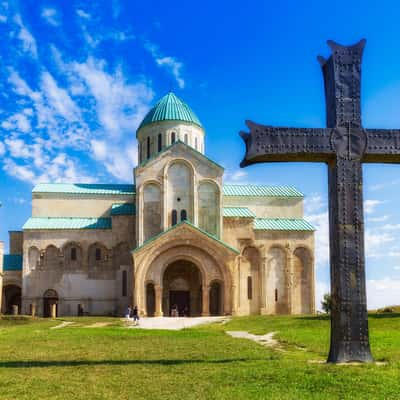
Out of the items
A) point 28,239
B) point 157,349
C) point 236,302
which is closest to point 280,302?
point 236,302

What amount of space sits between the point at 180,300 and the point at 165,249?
5.67 meters

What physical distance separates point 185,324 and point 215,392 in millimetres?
24954

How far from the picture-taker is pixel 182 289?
145 ft

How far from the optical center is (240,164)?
12.8 m

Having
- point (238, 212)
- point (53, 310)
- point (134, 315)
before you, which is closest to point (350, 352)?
point (134, 315)

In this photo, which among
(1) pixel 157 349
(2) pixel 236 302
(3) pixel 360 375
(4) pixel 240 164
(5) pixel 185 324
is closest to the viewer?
(3) pixel 360 375

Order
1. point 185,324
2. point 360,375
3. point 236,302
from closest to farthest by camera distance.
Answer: point 360,375 < point 185,324 < point 236,302

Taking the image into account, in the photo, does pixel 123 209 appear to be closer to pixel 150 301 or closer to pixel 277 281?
pixel 150 301

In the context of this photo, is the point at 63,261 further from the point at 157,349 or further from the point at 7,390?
the point at 7,390

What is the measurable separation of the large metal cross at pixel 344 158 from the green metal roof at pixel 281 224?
107ft

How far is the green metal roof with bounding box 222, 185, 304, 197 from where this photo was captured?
49.6 m

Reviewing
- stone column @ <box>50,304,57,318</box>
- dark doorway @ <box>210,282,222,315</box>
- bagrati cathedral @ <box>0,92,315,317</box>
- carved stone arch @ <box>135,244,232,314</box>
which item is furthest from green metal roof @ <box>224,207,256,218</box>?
stone column @ <box>50,304,57,318</box>

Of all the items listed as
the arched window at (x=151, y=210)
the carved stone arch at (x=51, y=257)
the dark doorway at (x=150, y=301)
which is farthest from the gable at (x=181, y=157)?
the carved stone arch at (x=51, y=257)

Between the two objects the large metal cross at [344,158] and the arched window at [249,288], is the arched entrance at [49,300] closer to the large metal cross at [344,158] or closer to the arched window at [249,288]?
the arched window at [249,288]
